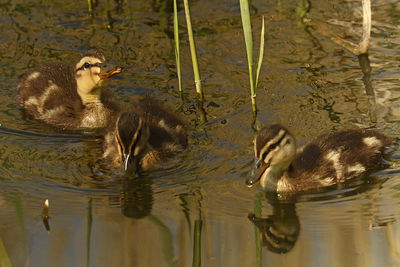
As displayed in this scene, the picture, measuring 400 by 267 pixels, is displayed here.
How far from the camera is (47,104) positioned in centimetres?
656

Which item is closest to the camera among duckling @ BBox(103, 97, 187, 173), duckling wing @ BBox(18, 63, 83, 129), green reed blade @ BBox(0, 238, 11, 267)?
green reed blade @ BBox(0, 238, 11, 267)

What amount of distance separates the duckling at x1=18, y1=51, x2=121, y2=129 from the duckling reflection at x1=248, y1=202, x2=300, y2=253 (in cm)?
180

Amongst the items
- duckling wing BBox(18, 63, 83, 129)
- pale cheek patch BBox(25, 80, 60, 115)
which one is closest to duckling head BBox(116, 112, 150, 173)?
duckling wing BBox(18, 63, 83, 129)

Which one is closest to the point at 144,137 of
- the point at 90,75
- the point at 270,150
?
the point at 270,150

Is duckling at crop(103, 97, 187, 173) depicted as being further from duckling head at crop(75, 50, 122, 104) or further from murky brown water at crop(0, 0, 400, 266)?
duckling head at crop(75, 50, 122, 104)

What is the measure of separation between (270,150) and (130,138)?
883mm

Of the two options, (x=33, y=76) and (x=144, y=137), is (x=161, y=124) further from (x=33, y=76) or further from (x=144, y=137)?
(x=33, y=76)

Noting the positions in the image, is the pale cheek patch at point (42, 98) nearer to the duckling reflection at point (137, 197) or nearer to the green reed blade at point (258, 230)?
the duckling reflection at point (137, 197)

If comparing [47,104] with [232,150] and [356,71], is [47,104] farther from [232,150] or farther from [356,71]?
[356,71]

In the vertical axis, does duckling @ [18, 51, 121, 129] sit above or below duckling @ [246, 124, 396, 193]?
above

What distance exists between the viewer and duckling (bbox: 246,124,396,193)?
16.7 ft

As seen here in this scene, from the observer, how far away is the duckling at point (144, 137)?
214 inches

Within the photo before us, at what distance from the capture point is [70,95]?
261 inches

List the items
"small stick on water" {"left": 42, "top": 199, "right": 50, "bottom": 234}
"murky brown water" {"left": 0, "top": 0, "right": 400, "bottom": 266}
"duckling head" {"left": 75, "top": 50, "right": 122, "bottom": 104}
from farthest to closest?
1. "duckling head" {"left": 75, "top": 50, "right": 122, "bottom": 104}
2. "small stick on water" {"left": 42, "top": 199, "right": 50, "bottom": 234}
3. "murky brown water" {"left": 0, "top": 0, "right": 400, "bottom": 266}
